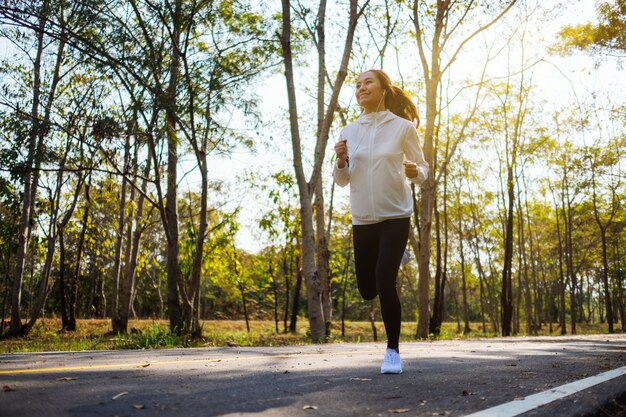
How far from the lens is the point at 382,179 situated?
4645 mm

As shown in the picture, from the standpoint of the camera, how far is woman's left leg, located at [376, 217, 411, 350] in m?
4.42

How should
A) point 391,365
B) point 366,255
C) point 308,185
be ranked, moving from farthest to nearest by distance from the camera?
point 308,185 → point 366,255 → point 391,365

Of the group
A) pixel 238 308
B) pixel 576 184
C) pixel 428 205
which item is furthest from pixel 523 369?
pixel 238 308

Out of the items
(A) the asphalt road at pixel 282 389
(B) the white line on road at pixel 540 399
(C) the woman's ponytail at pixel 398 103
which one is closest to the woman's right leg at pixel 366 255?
(A) the asphalt road at pixel 282 389

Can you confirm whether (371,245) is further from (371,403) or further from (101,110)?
(101,110)

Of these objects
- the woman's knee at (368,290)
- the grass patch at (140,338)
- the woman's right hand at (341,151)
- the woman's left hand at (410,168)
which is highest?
the woman's right hand at (341,151)

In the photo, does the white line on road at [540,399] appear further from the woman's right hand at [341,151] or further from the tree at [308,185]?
the tree at [308,185]

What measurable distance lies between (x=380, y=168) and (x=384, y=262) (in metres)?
0.80

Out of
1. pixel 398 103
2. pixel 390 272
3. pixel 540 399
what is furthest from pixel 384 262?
pixel 540 399

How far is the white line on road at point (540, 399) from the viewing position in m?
2.68

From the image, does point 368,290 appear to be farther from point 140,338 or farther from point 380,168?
point 140,338

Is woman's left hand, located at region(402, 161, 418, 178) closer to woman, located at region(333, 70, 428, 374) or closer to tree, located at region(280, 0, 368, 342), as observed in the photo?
woman, located at region(333, 70, 428, 374)

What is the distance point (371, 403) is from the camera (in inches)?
115

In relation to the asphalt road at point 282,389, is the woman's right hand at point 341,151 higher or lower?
higher
